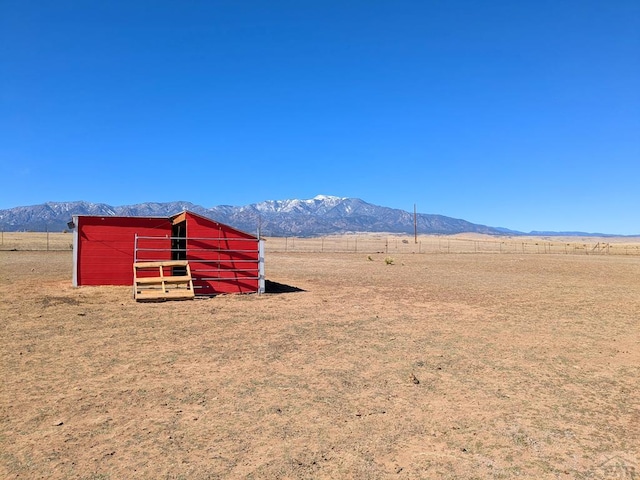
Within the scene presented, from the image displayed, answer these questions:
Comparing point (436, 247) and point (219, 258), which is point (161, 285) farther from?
point (436, 247)

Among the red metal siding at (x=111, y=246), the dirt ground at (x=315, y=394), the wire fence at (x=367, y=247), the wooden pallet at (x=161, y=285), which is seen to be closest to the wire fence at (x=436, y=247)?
the wire fence at (x=367, y=247)

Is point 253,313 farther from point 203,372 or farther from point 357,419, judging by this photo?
point 357,419

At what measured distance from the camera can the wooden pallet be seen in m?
15.0

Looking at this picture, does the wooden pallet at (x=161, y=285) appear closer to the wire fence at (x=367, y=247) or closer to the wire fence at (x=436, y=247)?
the wire fence at (x=367, y=247)

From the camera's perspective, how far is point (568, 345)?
961 centimetres

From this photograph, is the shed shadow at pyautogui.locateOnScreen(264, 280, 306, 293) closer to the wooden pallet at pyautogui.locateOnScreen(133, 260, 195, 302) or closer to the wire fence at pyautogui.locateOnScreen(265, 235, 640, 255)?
the wooden pallet at pyautogui.locateOnScreen(133, 260, 195, 302)

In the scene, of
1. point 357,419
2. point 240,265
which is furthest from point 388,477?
point 240,265

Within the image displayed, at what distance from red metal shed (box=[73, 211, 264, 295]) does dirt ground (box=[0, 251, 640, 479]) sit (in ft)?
12.4

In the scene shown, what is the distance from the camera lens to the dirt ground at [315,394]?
4.54 metres

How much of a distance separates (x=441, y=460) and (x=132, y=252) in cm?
1678

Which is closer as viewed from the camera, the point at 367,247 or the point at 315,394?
the point at 315,394

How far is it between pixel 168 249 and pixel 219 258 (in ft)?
6.97

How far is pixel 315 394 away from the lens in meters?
6.50

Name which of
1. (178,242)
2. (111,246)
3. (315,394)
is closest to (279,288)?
(178,242)
